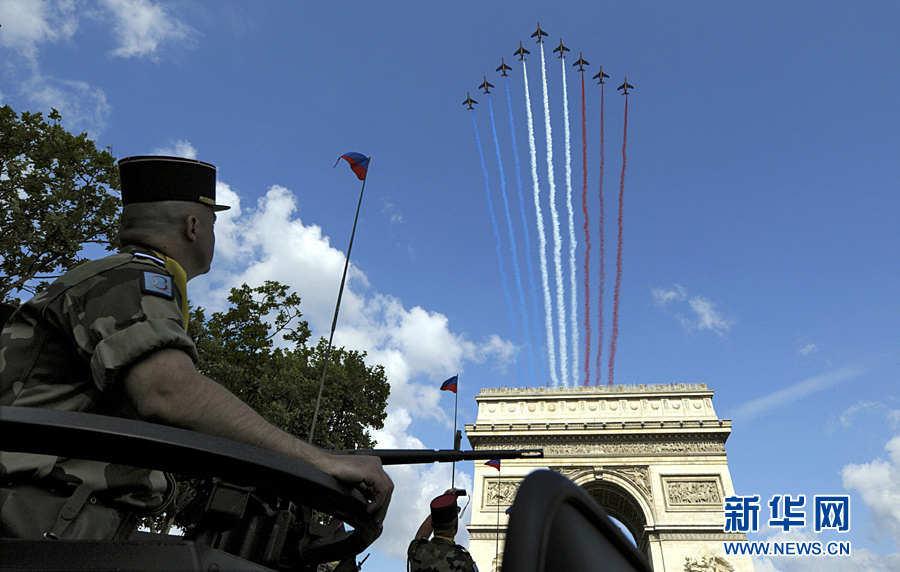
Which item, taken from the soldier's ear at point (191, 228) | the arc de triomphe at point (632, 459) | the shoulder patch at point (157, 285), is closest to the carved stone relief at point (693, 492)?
the arc de triomphe at point (632, 459)

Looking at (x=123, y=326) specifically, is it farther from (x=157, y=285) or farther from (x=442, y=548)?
(x=442, y=548)

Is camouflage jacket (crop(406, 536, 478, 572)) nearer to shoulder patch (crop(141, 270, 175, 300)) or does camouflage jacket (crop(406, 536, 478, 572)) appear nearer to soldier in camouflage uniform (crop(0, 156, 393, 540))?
soldier in camouflage uniform (crop(0, 156, 393, 540))

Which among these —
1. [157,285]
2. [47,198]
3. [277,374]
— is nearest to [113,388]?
[157,285]

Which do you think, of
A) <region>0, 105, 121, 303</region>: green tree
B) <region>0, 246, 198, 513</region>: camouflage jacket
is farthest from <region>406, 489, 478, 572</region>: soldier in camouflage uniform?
<region>0, 105, 121, 303</region>: green tree

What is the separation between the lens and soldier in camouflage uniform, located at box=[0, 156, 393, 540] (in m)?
1.22

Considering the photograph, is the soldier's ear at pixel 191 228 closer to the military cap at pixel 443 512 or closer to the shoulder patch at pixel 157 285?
the shoulder patch at pixel 157 285

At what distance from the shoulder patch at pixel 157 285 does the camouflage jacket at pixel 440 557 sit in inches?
174

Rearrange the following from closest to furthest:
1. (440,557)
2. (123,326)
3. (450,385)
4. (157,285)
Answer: (123,326), (157,285), (440,557), (450,385)

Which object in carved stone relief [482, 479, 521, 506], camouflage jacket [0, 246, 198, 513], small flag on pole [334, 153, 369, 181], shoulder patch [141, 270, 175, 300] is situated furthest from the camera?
carved stone relief [482, 479, 521, 506]

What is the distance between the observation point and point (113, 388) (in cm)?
139

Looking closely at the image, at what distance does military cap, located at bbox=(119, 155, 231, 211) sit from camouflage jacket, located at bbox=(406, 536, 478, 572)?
14.1ft

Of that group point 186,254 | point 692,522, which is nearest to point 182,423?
point 186,254

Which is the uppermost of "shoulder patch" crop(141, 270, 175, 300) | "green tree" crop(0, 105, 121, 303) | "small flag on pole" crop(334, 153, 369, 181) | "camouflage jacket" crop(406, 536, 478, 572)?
"small flag on pole" crop(334, 153, 369, 181)

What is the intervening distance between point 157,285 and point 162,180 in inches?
22.3
